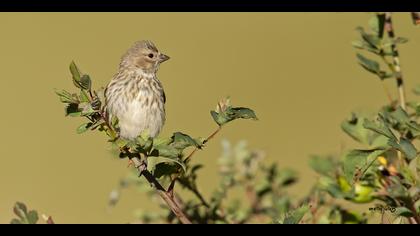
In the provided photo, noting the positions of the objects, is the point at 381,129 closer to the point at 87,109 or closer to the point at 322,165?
the point at 87,109

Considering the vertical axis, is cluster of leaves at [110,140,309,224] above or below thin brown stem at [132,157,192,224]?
below

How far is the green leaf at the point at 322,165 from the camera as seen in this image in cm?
399

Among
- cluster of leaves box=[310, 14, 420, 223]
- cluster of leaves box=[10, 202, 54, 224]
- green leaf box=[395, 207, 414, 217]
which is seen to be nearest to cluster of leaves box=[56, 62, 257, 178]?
cluster of leaves box=[10, 202, 54, 224]

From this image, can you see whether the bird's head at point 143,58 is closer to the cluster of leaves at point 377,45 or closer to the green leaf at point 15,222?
the cluster of leaves at point 377,45

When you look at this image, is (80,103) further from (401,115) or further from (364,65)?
(364,65)

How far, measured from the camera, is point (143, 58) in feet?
19.6

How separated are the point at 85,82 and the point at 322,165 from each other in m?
1.76

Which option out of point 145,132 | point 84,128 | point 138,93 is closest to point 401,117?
point 145,132

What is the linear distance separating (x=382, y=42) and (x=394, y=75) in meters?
0.17

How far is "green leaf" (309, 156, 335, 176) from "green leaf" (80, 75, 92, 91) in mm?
1703

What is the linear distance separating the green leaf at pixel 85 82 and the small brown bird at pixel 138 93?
2.15m

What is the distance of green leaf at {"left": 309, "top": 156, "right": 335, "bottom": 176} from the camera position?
A: 157 inches

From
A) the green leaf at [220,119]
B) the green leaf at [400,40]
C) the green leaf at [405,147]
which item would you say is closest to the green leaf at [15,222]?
the green leaf at [220,119]

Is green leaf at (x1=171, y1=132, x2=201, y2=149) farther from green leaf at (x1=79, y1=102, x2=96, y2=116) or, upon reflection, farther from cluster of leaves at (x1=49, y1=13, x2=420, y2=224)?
green leaf at (x1=79, y1=102, x2=96, y2=116)
